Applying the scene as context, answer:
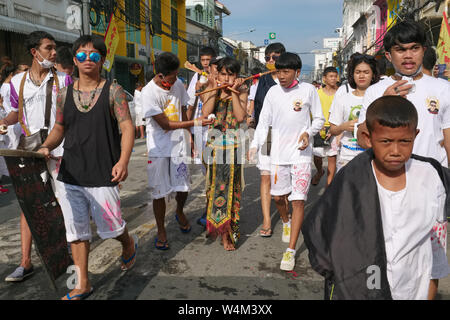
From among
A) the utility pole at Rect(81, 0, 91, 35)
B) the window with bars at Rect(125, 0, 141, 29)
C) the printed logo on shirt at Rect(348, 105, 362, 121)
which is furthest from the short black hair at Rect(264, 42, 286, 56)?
the window with bars at Rect(125, 0, 141, 29)

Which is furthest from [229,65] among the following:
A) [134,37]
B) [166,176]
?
[134,37]

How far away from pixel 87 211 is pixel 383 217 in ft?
7.35

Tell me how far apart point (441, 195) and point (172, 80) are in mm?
2899

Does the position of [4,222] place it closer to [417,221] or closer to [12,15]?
[417,221]

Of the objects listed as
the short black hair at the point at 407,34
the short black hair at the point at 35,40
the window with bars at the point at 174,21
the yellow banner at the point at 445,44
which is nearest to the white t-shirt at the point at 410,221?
the short black hair at the point at 407,34

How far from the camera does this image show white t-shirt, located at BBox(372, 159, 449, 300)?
184 centimetres

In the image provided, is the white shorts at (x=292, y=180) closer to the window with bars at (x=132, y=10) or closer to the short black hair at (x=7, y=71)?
the short black hair at (x=7, y=71)

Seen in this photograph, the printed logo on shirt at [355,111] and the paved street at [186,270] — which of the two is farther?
the printed logo on shirt at [355,111]

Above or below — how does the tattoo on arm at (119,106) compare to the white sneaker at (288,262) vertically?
above

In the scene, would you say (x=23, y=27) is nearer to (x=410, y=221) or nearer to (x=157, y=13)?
(x=410, y=221)

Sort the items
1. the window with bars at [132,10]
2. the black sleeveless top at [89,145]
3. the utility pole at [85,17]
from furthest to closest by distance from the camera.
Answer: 1. the window with bars at [132,10]
2. the utility pole at [85,17]
3. the black sleeveless top at [89,145]

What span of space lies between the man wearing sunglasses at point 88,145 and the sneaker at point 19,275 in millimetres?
737

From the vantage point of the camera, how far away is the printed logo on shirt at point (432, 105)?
2463 millimetres

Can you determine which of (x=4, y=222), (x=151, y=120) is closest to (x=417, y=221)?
(x=151, y=120)
